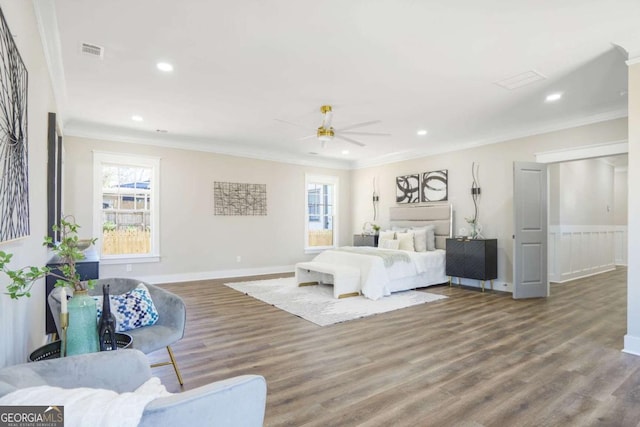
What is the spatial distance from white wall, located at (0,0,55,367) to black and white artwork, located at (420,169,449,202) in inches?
243

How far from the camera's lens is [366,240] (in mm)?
7777

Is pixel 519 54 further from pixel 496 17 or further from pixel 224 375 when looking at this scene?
pixel 224 375

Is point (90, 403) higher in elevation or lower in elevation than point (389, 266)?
higher

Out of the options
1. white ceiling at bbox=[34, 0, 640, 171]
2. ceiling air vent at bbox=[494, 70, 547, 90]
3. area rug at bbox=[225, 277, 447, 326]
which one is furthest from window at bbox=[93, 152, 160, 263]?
ceiling air vent at bbox=[494, 70, 547, 90]

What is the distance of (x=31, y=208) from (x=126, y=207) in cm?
417

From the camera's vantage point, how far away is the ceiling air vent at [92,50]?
10.2 ft

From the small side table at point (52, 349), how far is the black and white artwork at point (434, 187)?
6151mm

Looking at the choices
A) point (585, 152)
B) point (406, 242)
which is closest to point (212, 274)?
point (406, 242)

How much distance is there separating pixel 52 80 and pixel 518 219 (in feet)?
20.1

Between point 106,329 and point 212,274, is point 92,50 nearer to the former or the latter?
point 106,329

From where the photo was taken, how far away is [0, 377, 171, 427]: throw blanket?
28.4 inches

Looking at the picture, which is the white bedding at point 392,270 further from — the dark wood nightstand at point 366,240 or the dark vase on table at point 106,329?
the dark vase on table at point 106,329

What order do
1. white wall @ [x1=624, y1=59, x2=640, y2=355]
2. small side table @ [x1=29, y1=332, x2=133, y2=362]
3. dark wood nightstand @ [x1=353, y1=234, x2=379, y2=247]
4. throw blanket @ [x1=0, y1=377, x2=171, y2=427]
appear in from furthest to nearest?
dark wood nightstand @ [x1=353, y1=234, x2=379, y2=247] < white wall @ [x1=624, y1=59, x2=640, y2=355] < small side table @ [x1=29, y1=332, x2=133, y2=362] < throw blanket @ [x1=0, y1=377, x2=171, y2=427]

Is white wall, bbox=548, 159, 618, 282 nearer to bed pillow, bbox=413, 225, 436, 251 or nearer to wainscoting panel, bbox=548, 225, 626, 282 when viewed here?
wainscoting panel, bbox=548, 225, 626, 282
